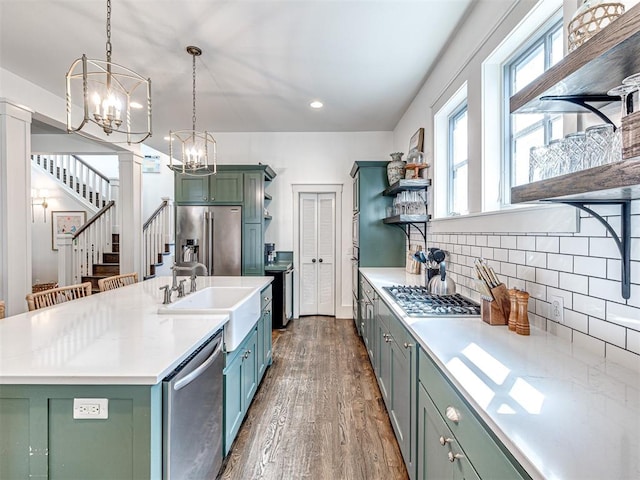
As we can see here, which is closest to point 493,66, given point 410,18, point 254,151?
point 410,18

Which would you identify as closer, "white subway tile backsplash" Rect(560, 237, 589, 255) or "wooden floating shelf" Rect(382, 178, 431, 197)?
"white subway tile backsplash" Rect(560, 237, 589, 255)

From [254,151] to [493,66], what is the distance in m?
3.98

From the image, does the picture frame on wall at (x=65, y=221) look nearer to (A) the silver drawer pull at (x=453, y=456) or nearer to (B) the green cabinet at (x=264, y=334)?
(B) the green cabinet at (x=264, y=334)

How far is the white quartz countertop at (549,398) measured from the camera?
2.11ft

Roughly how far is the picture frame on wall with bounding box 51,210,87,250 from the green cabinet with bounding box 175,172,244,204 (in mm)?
3924

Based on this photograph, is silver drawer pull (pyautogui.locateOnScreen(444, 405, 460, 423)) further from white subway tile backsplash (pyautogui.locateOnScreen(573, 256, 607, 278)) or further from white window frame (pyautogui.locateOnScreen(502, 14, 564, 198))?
white window frame (pyautogui.locateOnScreen(502, 14, 564, 198))

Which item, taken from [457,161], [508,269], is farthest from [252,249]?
[508,269]

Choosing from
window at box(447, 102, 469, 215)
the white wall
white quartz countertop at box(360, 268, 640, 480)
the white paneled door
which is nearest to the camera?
white quartz countertop at box(360, 268, 640, 480)

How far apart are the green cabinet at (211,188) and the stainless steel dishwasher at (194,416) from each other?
3.26 meters

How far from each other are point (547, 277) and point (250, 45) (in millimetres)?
2787

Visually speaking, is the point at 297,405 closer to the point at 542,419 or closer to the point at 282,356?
the point at 282,356

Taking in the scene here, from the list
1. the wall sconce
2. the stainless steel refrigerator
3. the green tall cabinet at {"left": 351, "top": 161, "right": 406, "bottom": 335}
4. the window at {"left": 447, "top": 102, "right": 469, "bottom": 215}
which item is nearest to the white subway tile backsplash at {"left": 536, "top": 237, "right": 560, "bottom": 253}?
the window at {"left": 447, "top": 102, "right": 469, "bottom": 215}

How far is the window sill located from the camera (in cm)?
131

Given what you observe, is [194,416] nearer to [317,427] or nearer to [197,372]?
[197,372]
